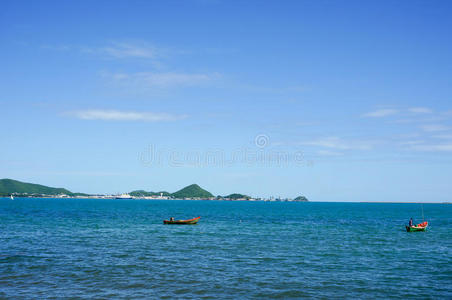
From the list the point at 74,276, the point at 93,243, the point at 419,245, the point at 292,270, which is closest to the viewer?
the point at 74,276

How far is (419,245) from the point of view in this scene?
52.3 m

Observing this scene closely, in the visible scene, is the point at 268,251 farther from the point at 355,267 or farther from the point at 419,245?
the point at 419,245

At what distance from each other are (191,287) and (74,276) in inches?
385

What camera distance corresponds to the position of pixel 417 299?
25297 millimetres

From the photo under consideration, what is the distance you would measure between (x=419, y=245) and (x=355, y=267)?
22.6 meters

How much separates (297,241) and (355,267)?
64.1 ft

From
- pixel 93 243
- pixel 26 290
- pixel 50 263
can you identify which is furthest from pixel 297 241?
pixel 26 290

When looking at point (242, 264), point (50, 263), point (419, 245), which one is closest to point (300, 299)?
point (242, 264)

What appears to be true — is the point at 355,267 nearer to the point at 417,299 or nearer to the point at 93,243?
the point at 417,299

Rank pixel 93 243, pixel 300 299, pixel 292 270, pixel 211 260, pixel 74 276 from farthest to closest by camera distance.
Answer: pixel 93 243 < pixel 211 260 < pixel 292 270 < pixel 74 276 < pixel 300 299

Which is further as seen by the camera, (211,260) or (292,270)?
(211,260)

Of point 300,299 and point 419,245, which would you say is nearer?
point 300,299

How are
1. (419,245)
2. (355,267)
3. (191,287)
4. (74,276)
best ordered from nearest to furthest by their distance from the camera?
(191,287)
(74,276)
(355,267)
(419,245)

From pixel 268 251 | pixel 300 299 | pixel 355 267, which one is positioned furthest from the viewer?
pixel 268 251
